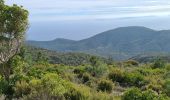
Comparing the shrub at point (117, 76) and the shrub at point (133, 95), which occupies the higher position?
the shrub at point (133, 95)

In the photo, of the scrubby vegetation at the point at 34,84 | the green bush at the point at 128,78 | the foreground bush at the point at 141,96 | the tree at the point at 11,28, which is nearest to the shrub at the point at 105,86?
the scrubby vegetation at the point at 34,84

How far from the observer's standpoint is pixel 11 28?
17422mm

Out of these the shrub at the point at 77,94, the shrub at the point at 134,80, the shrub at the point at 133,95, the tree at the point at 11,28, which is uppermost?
the tree at the point at 11,28

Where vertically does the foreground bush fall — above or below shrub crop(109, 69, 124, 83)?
above

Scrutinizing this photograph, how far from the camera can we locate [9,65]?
64.8 feet

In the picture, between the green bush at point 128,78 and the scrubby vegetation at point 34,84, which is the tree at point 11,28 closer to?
the scrubby vegetation at point 34,84

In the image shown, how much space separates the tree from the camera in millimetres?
17312

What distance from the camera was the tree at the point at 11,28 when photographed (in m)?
17.3

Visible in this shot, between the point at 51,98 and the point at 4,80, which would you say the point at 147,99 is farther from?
the point at 4,80

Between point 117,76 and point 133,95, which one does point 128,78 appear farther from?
point 133,95

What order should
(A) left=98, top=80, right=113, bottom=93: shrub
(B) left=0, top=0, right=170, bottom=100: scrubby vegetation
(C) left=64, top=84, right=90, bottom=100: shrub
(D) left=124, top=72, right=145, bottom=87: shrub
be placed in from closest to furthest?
1. (B) left=0, top=0, right=170, bottom=100: scrubby vegetation
2. (C) left=64, top=84, right=90, bottom=100: shrub
3. (A) left=98, top=80, right=113, bottom=93: shrub
4. (D) left=124, top=72, right=145, bottom=87: shrub

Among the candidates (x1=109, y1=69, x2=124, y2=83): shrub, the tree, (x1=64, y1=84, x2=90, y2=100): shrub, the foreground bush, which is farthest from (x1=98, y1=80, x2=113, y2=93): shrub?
the foreground bush

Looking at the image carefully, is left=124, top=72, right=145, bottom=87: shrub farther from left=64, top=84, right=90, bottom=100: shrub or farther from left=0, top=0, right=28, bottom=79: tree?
left=64, top=84, right=90, bottom=100: shrub

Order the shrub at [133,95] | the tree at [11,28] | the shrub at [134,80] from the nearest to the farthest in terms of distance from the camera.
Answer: the shrub at [133,95] → the tree at [11,28] → the shrub at [134,80]
